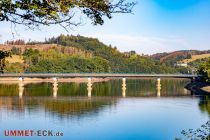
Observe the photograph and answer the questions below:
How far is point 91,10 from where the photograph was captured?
13898 millimetres

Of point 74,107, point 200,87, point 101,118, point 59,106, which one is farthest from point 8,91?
point 101,118

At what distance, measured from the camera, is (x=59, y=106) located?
226 feet

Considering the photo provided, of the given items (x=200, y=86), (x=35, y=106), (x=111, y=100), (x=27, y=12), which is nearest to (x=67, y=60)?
(x=200, y=86)

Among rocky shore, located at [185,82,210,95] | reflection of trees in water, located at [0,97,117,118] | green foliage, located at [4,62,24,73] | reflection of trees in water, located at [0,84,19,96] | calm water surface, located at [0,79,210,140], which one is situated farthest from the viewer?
green foliage, located at [4,62,24,73]

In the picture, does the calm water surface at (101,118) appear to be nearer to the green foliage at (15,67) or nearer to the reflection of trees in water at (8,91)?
the reflection of trees in water at (8,91)

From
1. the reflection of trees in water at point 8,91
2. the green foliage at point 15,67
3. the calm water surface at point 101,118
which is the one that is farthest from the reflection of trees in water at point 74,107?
the green foliage at point 15,67

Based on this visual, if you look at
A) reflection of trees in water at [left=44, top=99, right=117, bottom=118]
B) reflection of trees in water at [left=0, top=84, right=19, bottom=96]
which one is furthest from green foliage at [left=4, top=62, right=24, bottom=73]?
reflection of trees in water at [left=44, top=99, right=117, bottom=118]

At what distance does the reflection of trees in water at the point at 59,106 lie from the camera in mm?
60050

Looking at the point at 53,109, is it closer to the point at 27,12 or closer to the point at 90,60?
the point at 27,12

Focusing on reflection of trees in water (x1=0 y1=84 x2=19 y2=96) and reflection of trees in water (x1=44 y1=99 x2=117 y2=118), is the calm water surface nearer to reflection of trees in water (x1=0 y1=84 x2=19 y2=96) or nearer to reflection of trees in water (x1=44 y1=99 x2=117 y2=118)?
reflection of trees in water (x1=44 y1=99 x2=117 y2=118)

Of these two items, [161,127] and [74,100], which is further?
[74,100]

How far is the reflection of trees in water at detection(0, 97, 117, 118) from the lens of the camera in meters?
60.0

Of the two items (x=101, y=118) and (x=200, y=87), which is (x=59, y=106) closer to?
(x=101, y=118)

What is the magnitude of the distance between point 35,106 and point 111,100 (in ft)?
60.4
